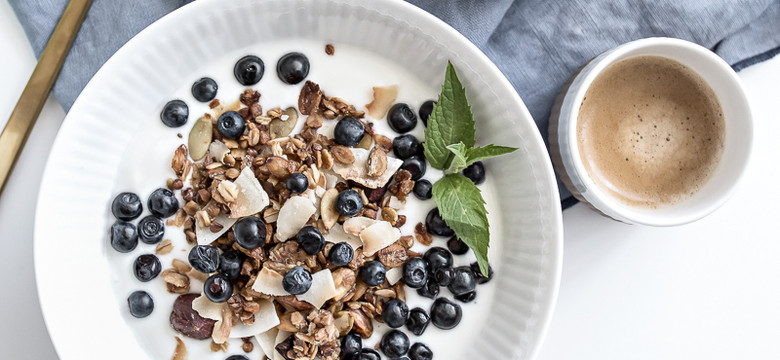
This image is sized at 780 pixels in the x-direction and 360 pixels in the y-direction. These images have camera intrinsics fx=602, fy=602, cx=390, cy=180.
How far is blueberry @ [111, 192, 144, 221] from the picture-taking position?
1011mm

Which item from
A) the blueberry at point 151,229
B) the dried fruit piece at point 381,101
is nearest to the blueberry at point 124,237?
the blueberry at point 151,229

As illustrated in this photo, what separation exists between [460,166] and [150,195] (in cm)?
54

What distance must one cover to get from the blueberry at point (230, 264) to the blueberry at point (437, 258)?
322 millimetres

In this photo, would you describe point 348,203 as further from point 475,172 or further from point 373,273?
point 475,172

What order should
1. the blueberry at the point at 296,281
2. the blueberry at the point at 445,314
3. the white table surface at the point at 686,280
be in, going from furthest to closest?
the white table surface at the point at 686,280 → the blueberry at the point at 445,314 → the blueberry at the point at 296,281

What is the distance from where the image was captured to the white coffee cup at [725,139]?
1.06m

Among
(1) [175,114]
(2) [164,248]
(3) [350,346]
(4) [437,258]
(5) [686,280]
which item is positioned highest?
(1) [175,114]

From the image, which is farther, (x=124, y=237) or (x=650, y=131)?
(x=650, y=131)

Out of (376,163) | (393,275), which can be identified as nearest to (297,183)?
(376,163)

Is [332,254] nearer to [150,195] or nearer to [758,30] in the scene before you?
[150,195]

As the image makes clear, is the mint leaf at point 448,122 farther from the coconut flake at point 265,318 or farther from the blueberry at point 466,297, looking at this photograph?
the coconut flake at point 265,318

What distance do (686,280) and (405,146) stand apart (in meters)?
0.68

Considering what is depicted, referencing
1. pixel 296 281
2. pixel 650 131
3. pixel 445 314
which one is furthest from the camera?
pixel 650 131

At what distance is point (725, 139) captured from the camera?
1159mm
